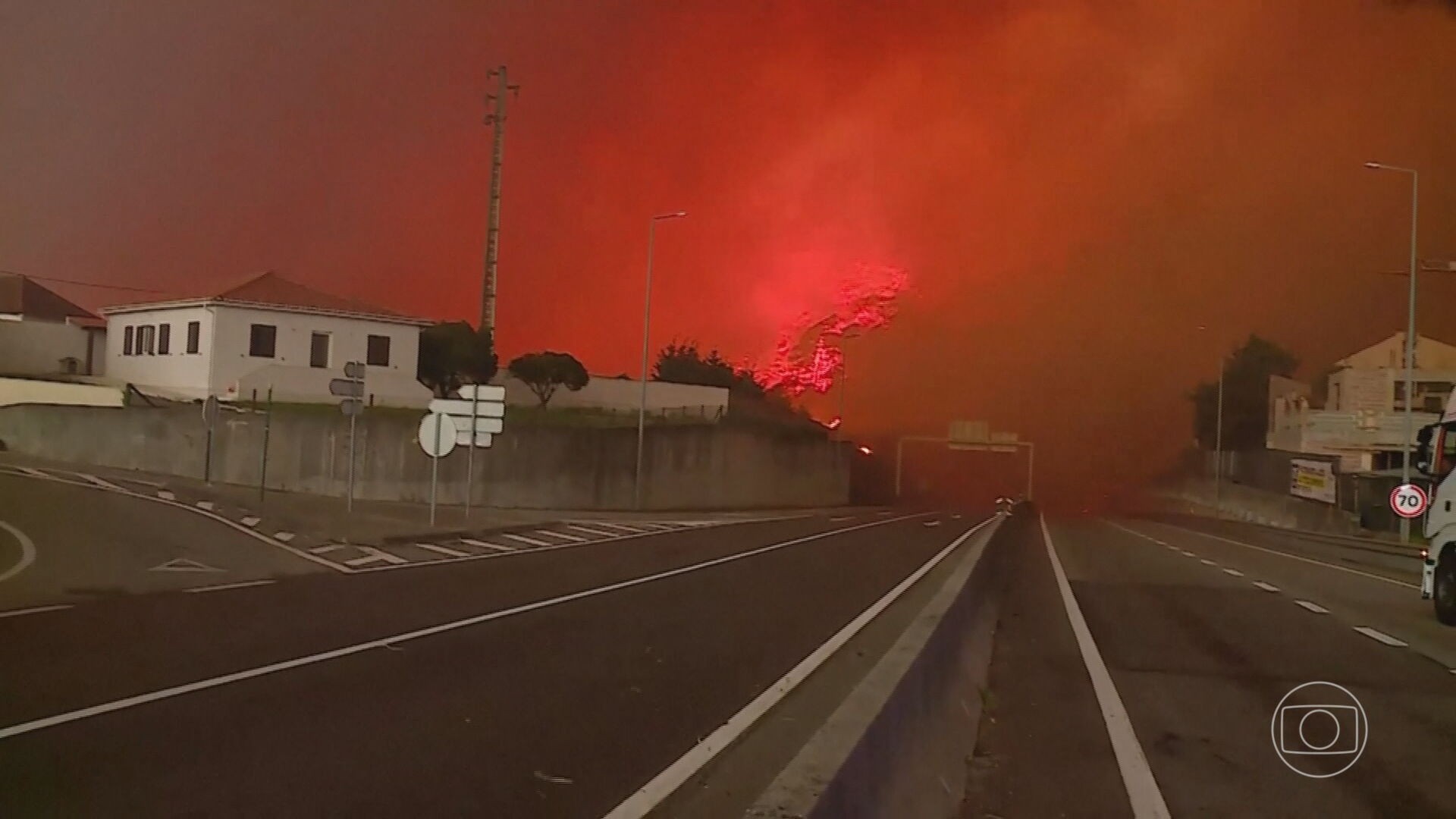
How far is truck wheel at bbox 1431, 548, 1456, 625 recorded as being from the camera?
17.9 m

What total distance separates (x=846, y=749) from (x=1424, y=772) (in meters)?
4.73

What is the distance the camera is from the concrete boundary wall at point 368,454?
4544 centimetres

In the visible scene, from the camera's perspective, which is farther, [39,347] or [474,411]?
[39,347]

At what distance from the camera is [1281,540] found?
169ft

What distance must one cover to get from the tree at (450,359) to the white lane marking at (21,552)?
35.2m

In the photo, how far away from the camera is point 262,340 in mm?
52844

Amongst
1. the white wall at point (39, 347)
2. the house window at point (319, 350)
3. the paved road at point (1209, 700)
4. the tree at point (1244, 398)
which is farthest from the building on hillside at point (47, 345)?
the tree at point (1244, 398)

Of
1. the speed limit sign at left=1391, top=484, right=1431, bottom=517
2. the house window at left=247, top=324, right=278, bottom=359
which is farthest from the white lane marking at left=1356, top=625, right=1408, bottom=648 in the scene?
the house window at left=247, top=324, right=278, bottom=359

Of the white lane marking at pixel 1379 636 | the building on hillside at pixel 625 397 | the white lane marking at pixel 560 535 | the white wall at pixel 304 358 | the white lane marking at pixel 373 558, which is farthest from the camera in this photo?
the building on hillside at pixel 625 397

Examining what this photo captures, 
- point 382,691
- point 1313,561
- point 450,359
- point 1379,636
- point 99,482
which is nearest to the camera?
point 382,691

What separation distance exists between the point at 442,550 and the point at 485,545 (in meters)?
2.17

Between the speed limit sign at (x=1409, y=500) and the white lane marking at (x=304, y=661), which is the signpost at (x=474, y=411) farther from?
the speed limit sign at (x=1409, y=500)

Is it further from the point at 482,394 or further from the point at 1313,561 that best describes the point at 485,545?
the point at 1313,561

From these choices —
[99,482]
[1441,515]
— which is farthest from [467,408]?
[1441,515]
